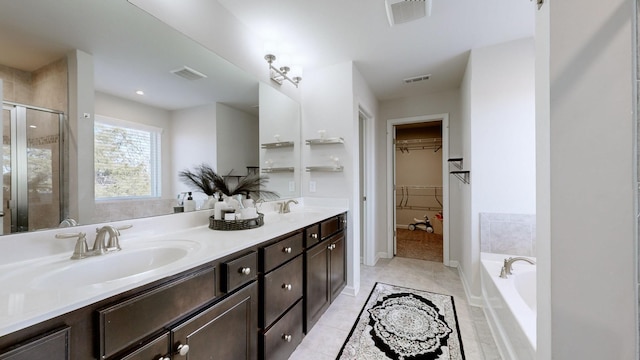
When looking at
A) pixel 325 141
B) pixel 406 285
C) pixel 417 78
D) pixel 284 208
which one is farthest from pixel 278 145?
pixel 406 285

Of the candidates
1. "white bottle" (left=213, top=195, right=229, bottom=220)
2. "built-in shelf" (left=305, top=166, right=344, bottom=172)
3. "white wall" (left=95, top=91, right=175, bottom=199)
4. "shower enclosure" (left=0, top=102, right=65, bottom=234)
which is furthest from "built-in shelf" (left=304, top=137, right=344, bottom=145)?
"shower enclosure" (left=0, top=102, right=65, bottom=234)

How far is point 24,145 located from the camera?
919 mm

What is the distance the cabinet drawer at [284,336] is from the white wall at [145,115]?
102cm

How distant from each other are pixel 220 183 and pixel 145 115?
644mm

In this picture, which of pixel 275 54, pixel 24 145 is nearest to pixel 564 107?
pixel 24 145

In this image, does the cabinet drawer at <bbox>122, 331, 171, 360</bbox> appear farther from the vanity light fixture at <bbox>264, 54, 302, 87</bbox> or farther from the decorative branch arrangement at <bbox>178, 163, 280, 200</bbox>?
the vanity light fixture at <bbox>264, 54, 302, 87</bbox>

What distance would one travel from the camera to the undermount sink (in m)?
0.81

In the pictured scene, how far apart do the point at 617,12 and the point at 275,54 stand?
2.18 meters

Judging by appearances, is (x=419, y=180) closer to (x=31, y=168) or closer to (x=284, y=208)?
(x=284, y=208)

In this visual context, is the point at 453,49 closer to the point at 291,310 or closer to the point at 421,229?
the point at 291,310

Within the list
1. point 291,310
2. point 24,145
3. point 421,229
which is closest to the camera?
point 24,145

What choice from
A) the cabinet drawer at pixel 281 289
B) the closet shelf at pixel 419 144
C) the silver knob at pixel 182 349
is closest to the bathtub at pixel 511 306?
the cabinet drawer at pixel 281 289

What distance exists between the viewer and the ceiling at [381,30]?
173 cm

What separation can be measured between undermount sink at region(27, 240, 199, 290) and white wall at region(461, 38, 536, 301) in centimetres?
247
